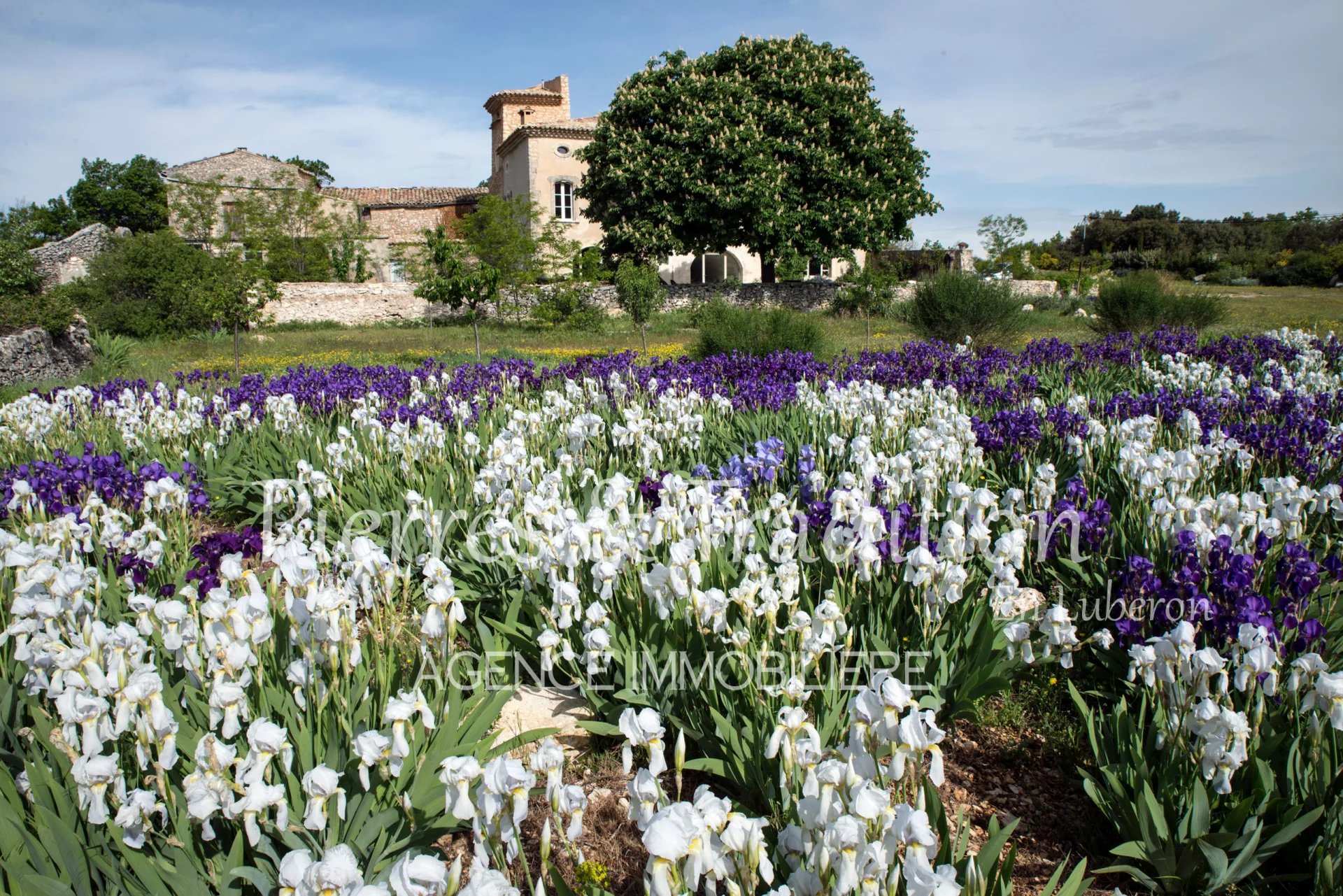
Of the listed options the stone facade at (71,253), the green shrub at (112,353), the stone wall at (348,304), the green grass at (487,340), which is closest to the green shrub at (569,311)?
the green grass at (487,340)

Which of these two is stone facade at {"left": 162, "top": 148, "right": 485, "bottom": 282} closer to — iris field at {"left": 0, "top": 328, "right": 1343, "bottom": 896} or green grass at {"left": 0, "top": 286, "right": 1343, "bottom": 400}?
green grass at {"left": 0, "top": 286, "right": 1343, "bottom": 400}

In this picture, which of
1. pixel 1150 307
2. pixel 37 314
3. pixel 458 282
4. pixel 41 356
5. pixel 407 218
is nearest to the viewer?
pixel 458 282

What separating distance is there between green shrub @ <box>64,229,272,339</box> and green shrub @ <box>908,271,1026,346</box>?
18021mm

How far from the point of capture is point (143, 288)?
944 inches

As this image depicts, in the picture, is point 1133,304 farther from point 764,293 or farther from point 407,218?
point 407,218

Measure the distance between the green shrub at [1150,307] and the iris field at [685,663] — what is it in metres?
12.1

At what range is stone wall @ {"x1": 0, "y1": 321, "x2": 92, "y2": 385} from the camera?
14.3 meters

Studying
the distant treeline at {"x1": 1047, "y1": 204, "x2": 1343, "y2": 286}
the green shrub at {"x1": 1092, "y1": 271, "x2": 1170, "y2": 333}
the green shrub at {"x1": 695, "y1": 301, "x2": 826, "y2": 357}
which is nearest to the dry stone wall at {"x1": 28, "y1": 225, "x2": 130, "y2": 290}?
the green shrub at {"x1": 695, "y1": 301, "x2": 826, "y2": 357}

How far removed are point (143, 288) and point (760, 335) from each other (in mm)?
20775

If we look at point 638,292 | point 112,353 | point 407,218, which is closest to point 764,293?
point 638,292

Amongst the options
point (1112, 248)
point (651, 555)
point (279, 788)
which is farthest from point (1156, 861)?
point (1112, 248)

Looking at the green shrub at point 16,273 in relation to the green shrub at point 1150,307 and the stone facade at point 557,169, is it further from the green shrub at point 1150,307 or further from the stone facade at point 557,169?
the green shrub at point 1150,307

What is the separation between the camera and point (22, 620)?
2584mm

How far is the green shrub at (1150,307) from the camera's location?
15719 mm
